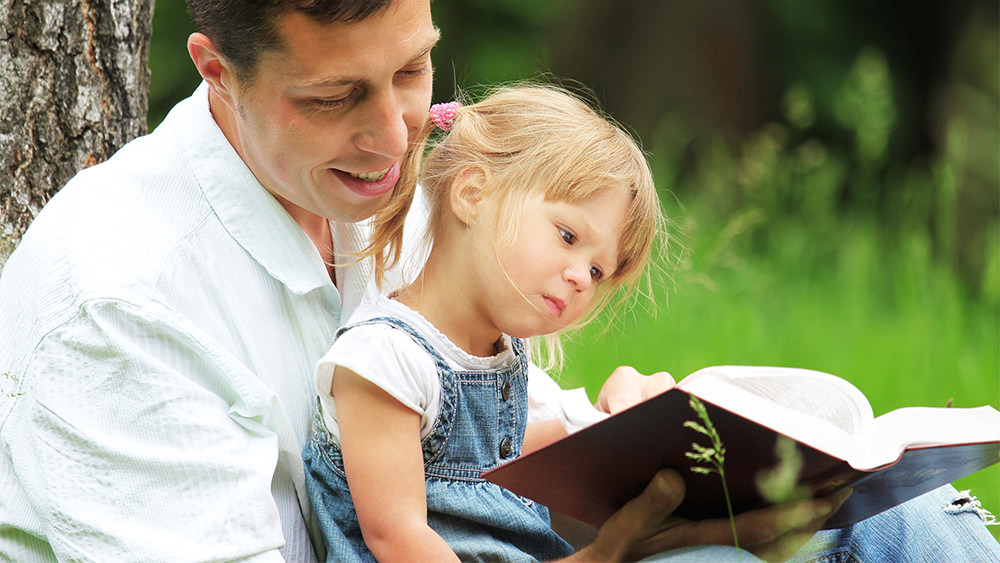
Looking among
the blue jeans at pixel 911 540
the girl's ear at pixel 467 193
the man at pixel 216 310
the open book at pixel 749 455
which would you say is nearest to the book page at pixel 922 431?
the open book at pixel 749 455

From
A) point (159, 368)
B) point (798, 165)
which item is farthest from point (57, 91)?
point (798, 165)

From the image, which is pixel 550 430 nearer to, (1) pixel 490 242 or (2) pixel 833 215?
(1) pixel 490 242

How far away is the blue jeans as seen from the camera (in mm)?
1768

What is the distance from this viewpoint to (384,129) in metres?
1.69

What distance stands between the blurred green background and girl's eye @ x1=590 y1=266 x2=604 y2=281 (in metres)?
0.57

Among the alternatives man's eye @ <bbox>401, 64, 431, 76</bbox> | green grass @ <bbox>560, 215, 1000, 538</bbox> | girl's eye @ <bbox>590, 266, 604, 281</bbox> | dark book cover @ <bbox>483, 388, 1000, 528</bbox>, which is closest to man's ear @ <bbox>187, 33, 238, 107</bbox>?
man's eye @ <bbox>401, 64, 431, 76</bbox>

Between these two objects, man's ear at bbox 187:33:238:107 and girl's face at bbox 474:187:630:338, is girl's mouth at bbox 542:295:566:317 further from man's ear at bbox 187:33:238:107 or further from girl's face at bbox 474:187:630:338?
man's ear at bbox 187:33:238:107

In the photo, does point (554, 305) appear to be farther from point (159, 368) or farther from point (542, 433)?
point (159, 368)

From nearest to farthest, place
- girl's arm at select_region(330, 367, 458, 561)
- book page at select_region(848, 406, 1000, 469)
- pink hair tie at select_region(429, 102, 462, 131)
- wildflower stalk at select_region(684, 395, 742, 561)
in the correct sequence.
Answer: wildflower stalk at select_region(684, 395, 742, 561), book page at select_region(848, 406, 1000, 469), girl's arm at select_region(330, 367, 458, 561), pink hair tie at select_region(429, 102, 462, 131)

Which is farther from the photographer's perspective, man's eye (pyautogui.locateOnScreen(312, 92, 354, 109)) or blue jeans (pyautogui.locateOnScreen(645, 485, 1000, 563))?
blue jeans (pyautogui.locateOnScreen(645, 485, 1000, 563))

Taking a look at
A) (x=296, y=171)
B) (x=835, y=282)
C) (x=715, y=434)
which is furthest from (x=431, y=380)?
(x=835, y=282)

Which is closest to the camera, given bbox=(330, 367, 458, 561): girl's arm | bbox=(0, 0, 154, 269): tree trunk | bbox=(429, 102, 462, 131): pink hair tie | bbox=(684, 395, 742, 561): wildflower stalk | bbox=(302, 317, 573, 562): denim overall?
bbox=(684, 395, 742, 561): wildflower stalk

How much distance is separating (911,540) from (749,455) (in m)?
0.61

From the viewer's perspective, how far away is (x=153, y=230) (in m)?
1.62
